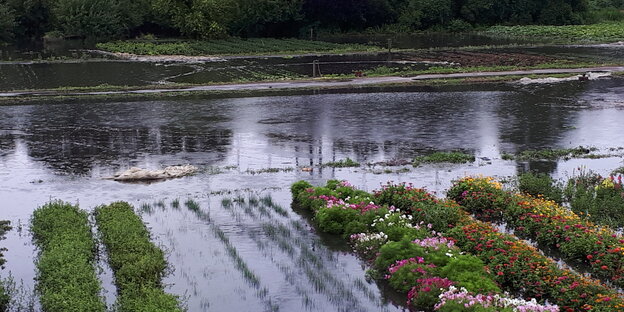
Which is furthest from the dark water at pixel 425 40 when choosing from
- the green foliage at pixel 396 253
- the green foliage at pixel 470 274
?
the green foliage at pixel 470 274

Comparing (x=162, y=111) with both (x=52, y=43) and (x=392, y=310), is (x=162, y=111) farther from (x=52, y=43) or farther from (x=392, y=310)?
(x=52, y=43)

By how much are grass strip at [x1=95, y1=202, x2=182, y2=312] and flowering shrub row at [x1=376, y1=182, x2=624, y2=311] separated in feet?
22.4

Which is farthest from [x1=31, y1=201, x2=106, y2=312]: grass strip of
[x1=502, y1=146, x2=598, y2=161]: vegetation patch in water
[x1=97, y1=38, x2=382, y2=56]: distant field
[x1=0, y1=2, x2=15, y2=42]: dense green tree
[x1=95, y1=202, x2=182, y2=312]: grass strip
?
[x1=0, y1=2, x2=15, y2=42]: dense green tree

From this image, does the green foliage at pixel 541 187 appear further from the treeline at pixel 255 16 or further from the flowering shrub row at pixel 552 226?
the treeline at pixel 255 16

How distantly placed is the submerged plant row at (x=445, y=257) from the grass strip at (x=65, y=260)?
6.10 m

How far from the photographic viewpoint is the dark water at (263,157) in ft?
55.7

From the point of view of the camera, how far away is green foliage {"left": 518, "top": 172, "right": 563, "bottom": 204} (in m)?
21.8

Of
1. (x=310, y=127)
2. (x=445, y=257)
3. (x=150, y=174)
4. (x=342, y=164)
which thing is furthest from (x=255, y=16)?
(x=445, y=257)

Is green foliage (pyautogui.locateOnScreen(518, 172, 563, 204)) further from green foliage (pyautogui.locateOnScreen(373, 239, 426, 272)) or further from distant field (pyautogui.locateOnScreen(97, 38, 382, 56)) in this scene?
distant field (pyautogui.locateOnScreen(97, 38, 382, 56))

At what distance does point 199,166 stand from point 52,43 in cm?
6812

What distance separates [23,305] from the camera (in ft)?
50.7

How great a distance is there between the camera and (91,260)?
58.0 ft

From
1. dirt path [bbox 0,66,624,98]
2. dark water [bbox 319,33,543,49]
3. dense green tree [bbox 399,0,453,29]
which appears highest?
dense green tree [bbox 399,0,453,29]

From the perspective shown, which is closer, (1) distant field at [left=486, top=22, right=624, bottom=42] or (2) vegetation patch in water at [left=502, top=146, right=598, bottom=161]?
(2) vegetation patch in water at [left=502, top=146, right=598, bottom=161]
